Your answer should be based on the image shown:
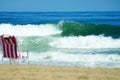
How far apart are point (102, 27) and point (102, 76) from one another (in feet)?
51.2

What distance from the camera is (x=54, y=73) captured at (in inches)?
276

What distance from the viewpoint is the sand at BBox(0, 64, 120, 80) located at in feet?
21.5

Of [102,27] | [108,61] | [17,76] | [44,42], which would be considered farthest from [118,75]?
[102,27]

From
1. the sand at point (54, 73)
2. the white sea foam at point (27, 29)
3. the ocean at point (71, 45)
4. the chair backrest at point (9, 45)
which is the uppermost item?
the chair backrest at point (9, 45)

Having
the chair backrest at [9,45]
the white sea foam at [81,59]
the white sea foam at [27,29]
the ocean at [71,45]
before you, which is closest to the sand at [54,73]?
the chair backrest at [9,45]

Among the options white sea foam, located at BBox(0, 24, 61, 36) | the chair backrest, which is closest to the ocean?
white sea foam, located at BBox(0, 24, 61, 36)

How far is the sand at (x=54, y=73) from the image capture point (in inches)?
258

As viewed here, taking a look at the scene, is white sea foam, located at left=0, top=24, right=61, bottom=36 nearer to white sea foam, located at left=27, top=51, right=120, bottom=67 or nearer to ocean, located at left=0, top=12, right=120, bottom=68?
ocean, located at left=0, top=12, right=120, bottom=68

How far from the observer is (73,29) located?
20984mm

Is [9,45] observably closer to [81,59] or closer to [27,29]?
[81,59]

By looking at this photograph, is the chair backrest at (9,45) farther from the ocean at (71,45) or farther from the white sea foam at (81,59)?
the white sea foam at (81,59)

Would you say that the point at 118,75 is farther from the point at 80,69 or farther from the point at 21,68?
the point at 21,68

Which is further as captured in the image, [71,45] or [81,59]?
[71,45]

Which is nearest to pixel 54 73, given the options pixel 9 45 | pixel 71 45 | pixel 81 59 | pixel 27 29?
pixel 9 45
